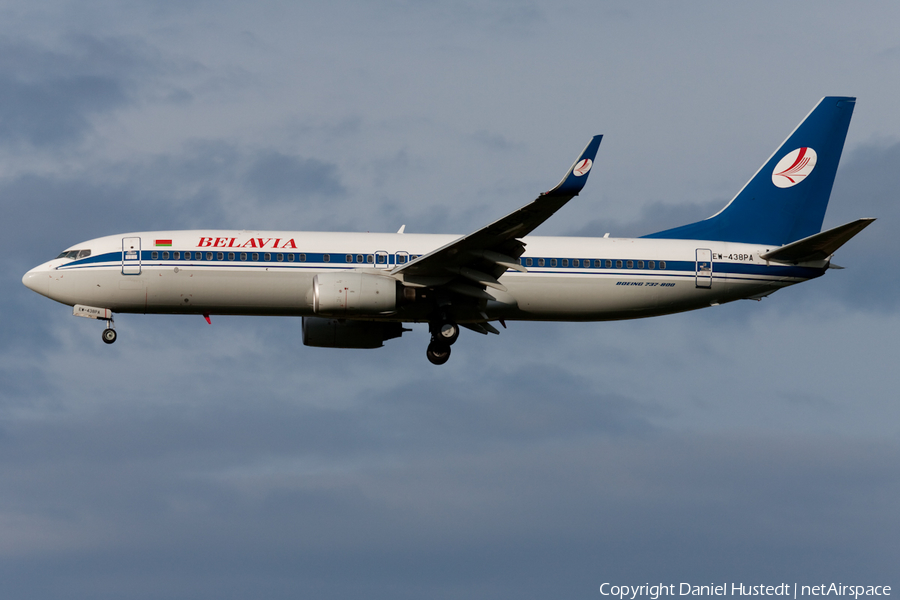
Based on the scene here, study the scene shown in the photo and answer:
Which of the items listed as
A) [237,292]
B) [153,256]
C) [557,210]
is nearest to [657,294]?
[557,210]

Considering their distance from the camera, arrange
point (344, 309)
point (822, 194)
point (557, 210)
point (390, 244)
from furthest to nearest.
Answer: point (822, 194)
point (390, 244)
point (344, 309)
point (557, 210)

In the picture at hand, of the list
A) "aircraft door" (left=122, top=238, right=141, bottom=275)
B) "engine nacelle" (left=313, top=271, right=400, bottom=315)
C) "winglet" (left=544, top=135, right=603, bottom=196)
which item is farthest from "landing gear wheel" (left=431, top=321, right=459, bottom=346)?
"aircraft door" (left=122, top=238, right=141, bottom=275)

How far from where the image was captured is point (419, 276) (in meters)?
36.1

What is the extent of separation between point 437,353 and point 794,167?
15733 millimetres

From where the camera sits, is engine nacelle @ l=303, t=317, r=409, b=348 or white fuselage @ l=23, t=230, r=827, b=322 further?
engine nacelle @ l=303, t=317, r=409, b=348

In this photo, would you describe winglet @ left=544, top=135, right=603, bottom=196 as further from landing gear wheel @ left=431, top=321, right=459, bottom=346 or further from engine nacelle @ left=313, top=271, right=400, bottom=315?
landing gear wheel @ left=431, top=321, right=459, bottom=346

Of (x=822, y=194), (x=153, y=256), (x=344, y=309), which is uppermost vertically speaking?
(x=822, y=194)

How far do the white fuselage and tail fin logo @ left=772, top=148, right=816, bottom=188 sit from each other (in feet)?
14.8

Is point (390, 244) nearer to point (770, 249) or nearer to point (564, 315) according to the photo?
point (564, 315)

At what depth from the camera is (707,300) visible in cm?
3875

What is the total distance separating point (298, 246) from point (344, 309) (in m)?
3.06

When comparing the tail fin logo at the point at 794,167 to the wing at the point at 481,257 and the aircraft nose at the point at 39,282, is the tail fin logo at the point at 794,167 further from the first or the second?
the aircraft nose at the point at 39,282

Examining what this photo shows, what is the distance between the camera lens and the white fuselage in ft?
118

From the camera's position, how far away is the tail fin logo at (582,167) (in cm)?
3008
